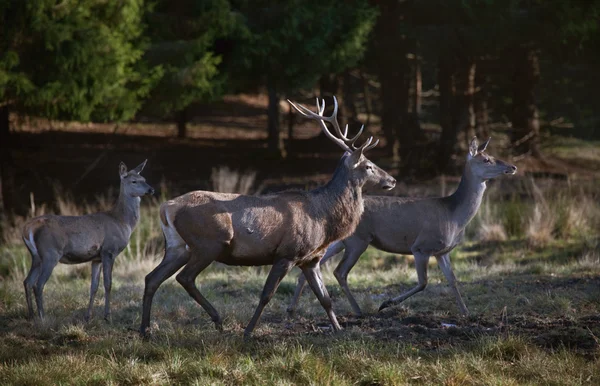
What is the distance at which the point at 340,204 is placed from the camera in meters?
8.58

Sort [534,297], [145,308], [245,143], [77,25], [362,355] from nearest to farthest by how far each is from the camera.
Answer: [362,355]
[145,308]
[534,297]
[77,25]
[245,143]

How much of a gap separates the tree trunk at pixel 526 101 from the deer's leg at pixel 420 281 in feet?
41.4

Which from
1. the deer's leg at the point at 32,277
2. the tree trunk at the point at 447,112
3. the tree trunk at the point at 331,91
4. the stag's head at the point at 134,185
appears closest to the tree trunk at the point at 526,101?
the tree trunk at the point at 447,112

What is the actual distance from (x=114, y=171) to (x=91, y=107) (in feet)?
20.1

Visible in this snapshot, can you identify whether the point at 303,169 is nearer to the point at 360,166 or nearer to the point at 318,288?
the point at 360,166

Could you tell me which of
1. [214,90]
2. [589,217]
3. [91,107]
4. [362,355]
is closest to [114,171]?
[214,90]

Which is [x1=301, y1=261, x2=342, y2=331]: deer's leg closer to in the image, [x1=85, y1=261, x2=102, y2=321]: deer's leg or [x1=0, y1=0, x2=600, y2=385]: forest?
[x1=0, y1=0, x2=600, y2=385]: forest

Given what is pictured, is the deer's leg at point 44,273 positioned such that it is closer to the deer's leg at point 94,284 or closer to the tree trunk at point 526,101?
the deer's leg at point 94,284

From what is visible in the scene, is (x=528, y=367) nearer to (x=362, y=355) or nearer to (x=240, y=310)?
(x=362, y=355)

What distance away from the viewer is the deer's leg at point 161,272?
8086 mm

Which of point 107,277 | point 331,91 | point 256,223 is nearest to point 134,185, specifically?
point 107,277

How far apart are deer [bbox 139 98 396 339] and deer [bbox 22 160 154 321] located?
54.7 inches

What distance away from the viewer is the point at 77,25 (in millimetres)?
15141

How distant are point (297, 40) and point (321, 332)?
11.2 metres
